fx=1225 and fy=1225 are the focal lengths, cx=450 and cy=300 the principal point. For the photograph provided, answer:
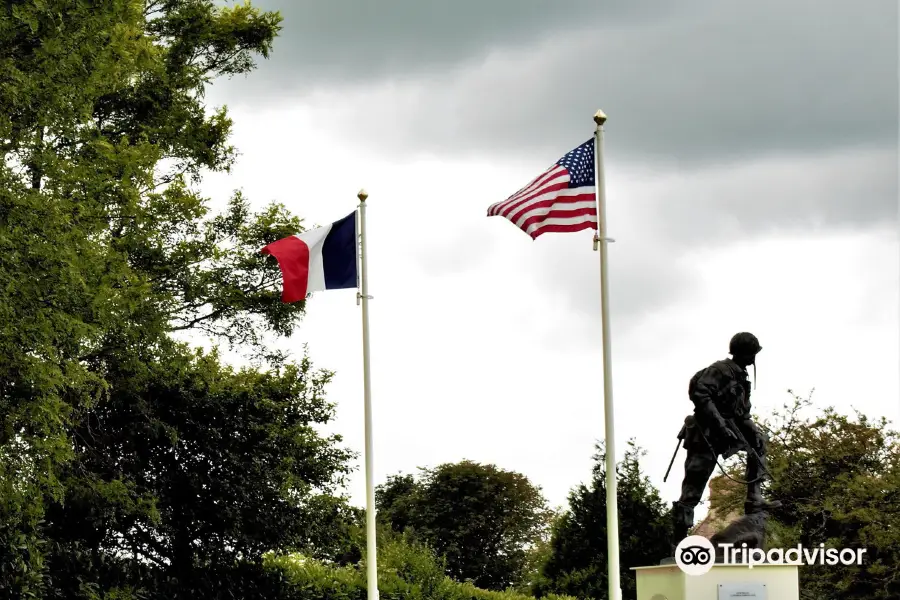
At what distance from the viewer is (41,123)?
65.6 ft

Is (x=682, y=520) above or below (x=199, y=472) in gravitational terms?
below

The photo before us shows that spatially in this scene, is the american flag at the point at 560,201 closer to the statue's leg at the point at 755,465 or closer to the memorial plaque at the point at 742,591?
the statue's leg at the point at 755,465

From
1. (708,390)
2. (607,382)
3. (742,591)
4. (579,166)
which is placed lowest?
(742,591)

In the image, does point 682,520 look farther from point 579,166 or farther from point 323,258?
point 323,258

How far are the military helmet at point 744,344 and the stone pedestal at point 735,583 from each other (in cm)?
253

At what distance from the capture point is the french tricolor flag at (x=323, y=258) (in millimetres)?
18125

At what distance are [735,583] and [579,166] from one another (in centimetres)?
569

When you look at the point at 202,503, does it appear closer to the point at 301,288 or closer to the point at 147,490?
the point at 147,490

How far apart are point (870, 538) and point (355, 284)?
24.7 meters

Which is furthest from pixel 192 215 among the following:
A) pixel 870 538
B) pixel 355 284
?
pixel 870 538

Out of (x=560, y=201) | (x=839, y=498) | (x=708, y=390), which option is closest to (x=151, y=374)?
(x=560, y=201)

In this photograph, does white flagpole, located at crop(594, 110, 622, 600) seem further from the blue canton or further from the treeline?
the treeline

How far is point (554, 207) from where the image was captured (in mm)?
15984

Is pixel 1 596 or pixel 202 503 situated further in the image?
pixel 202 503
